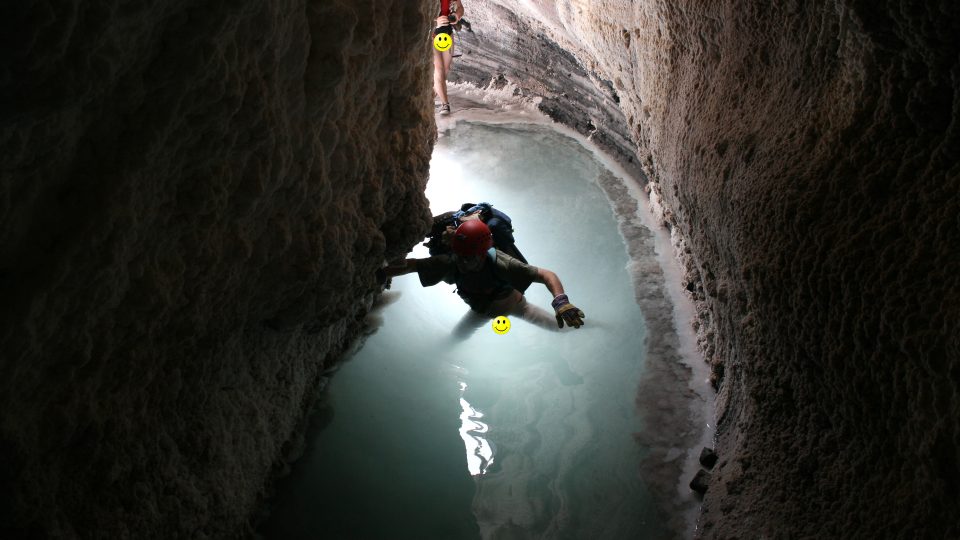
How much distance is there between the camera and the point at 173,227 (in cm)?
204

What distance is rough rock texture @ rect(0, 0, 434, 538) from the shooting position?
61.1 inches

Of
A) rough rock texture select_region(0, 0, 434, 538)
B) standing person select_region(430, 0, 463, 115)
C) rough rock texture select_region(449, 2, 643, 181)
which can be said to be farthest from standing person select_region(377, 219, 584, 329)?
standing person select_region(430, 0, 463, 115)

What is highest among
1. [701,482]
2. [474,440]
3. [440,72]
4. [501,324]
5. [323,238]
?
[440,72]

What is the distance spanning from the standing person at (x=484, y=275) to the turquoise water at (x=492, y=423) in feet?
0.96

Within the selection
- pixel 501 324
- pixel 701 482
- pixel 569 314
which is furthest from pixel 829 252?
pixel 501 324

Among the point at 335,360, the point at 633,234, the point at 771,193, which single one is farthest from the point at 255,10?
the point at 633,234

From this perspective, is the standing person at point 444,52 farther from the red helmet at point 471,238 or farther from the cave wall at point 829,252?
the cave wall at point 829,252

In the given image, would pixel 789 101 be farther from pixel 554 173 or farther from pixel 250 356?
pixel 554 173

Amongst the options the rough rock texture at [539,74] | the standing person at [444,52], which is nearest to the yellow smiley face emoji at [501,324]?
the rough rock texture at [539,74]

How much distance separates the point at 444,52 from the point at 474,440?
4.67 metres

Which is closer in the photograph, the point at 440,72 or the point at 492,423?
the point at 492,423

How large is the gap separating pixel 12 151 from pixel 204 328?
3.77ft

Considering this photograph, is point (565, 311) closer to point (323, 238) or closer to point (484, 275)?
point (484, 275)

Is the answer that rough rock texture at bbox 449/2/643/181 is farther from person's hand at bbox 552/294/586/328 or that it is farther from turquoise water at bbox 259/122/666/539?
person's hand at bbox 552/294/586/328
